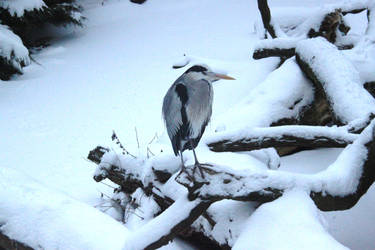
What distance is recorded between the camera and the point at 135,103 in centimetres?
532

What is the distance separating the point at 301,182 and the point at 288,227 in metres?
0.37

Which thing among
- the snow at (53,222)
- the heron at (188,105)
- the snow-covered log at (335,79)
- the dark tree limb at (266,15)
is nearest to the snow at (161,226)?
the snow at (53,222)

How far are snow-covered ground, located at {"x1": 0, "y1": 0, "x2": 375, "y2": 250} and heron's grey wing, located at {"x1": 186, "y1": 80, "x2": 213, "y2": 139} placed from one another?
0.62m

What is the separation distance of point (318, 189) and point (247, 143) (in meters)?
0.78

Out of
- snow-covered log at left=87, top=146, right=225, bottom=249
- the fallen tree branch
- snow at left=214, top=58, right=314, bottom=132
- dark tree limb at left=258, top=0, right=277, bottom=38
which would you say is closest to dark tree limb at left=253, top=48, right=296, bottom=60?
snow at left=214, top=58, right=314, bottom=132

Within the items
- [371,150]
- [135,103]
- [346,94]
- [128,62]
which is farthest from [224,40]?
[371,150]

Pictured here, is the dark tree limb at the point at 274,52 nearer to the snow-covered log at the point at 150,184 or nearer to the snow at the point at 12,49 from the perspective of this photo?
the snow-covered log at the point at 150,184

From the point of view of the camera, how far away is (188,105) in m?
2.07

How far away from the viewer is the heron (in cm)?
208

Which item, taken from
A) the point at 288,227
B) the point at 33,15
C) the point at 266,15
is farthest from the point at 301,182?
the point at 33,15

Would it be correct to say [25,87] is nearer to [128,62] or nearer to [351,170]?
[128,62]

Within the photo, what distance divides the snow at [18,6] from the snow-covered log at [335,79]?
4.87m

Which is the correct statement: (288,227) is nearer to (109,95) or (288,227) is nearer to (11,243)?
(11,243)

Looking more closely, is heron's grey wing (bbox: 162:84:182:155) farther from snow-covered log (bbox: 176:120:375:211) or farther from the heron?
snow-covered log (bbox: 176:120:375:211)
